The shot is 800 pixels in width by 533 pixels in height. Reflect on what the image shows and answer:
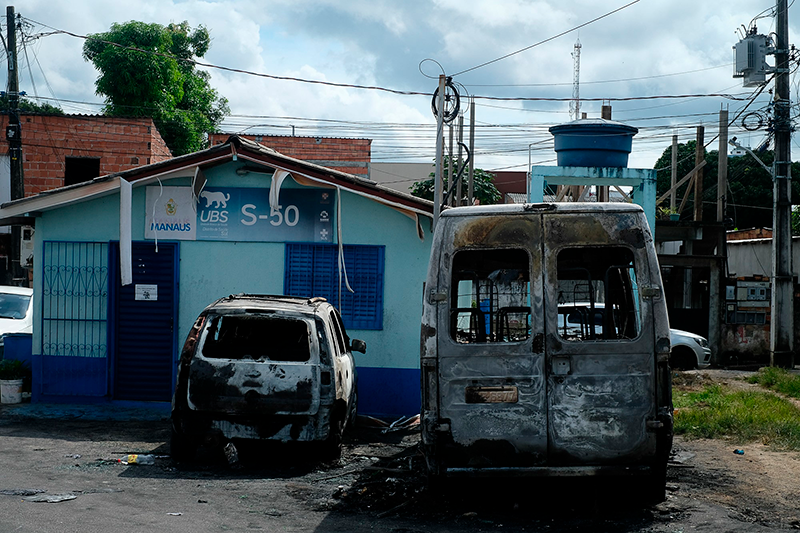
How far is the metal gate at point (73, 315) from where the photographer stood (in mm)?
12008

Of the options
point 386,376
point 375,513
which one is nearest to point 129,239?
point 386,376

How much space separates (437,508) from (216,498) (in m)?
1.84

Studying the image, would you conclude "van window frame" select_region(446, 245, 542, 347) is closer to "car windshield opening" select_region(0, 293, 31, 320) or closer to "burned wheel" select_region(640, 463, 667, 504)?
"burned wheel" select_region(640, 463, 667, 504)

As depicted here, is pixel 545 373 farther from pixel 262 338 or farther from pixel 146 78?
pixel 146 78

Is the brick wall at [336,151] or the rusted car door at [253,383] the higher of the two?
the brick wall at [336,151]

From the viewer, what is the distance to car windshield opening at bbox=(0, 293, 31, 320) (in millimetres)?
14797

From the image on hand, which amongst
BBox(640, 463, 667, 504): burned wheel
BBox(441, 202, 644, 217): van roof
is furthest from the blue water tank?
BBox(640, 463, 667, 504): burned wheel

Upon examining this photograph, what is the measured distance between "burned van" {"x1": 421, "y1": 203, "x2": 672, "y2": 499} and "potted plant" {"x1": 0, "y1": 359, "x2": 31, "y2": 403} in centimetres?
808

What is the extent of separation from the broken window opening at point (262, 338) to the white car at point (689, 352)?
10577 millimetres

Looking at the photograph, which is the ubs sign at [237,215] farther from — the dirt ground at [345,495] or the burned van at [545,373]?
the burned van at [545,373]

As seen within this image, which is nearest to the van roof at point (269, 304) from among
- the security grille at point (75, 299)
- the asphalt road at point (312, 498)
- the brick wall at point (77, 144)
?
the asphalt road at point (312, 498)

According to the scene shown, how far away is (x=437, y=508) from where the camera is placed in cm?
648

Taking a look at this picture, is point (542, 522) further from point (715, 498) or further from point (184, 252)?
point (184, 252)

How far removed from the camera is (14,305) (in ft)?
49.5
